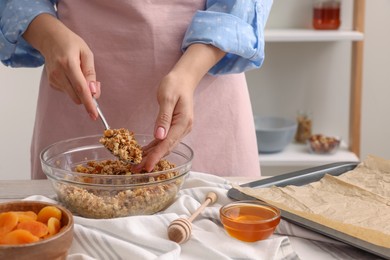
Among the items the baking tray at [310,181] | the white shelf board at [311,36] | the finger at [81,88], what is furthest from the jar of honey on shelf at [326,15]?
the finger at [81,88]

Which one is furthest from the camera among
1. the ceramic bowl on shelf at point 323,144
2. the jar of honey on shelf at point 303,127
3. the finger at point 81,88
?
the jar of honey on shelf at point 303,127

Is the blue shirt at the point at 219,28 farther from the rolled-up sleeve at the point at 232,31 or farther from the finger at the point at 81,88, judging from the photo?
the finger at the point at 81,88

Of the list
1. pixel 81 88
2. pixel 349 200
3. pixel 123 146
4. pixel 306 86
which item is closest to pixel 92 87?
pixel 81 88

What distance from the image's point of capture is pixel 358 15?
97.2 inches

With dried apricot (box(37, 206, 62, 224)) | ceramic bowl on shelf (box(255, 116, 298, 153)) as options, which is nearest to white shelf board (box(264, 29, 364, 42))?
ceramic bowl on shelf (box(255, 116, 298, 153))

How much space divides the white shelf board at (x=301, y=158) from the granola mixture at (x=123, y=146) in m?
1.41

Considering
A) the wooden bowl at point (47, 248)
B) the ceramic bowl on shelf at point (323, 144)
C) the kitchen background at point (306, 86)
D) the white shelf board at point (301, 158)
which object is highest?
the wooden bowl at point (47, 248)

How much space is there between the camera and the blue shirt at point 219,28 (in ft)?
4.19

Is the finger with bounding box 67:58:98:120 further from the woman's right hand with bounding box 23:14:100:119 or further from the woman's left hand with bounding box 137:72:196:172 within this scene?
the woman's left hand with bounding box 137:72:196:172

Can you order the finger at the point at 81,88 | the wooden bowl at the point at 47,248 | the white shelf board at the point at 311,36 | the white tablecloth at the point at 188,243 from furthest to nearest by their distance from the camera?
the white shelf board at the point at 311,36, the finger at the point at 81,88, the white tablecloth at the point at 188,243, the wooden bowl at the point at 47,248

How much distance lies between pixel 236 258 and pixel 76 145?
0.44 meters

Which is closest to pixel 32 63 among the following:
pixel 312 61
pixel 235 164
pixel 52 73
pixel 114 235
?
pixel 52 73

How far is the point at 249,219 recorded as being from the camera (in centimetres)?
99

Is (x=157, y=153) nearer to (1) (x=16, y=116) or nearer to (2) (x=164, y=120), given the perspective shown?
(2) (x=164, y=120)
